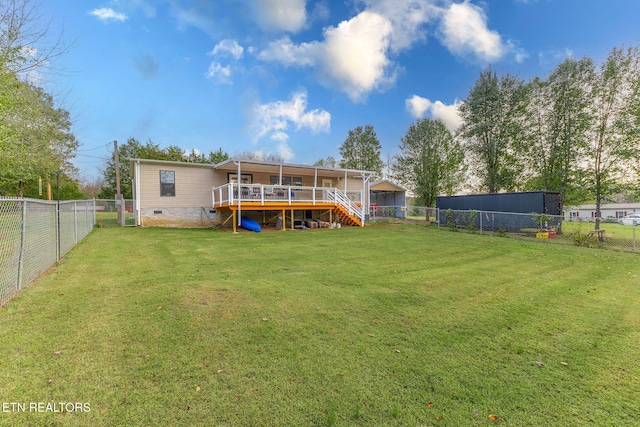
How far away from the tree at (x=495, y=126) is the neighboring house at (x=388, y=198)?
711 cm

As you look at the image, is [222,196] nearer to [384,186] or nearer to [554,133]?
[384,186]

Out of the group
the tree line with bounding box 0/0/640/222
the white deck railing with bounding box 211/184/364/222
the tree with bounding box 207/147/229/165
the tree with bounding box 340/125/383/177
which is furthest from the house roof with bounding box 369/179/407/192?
the tree with bounding box 207/147/229/165

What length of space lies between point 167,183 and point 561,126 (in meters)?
22.9

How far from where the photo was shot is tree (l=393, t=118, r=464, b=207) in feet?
78.6

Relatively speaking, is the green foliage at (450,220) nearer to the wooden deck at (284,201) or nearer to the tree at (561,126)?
the wooden deck at (284,201)

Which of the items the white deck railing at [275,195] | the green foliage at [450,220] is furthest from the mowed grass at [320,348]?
the green foliage at [450,220]

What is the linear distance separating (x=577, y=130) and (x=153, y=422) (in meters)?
21.3

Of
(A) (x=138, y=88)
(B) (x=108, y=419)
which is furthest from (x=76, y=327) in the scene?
(A) (x=138, y=88)

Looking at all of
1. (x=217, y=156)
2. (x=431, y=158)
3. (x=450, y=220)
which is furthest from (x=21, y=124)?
(x=217, y=156)

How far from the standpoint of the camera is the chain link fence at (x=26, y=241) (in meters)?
3.75

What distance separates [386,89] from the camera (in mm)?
20156

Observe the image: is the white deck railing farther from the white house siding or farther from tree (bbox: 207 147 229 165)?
tree (bbox: 207 147 229 165)

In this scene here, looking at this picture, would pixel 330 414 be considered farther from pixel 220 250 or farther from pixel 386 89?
pixel 386 89

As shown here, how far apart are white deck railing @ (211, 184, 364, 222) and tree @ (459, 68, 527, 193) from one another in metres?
10.8
